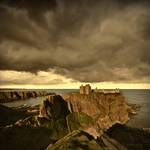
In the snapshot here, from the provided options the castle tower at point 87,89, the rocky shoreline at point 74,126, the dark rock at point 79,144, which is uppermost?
the castle tower at point 87,89

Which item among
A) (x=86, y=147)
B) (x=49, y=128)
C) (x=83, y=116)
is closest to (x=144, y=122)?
(x=83, y=116)

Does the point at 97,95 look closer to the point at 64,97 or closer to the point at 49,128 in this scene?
the point at 64,97

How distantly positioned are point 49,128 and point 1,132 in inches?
706

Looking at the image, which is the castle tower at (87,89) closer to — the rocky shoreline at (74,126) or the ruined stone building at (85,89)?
the ruined stone building at (85,89)

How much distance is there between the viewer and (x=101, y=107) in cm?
8888

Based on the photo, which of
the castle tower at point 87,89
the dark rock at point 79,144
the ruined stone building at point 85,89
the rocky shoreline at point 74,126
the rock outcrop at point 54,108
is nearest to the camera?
the dark rock at point 79,144

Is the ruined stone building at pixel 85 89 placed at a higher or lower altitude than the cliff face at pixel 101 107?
higher

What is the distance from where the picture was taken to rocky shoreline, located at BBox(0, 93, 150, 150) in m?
11.6

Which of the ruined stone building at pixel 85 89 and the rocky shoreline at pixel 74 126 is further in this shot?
the ruined stone building at pixel 85 89

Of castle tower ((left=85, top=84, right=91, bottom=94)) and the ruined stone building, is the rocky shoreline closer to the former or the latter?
castle tower ((left=85, top=84, right=91, bottom=94))

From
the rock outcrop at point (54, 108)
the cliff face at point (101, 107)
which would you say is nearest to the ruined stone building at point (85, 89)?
the cliff face at point (101, 107)

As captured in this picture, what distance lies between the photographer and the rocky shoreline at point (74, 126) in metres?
11.6

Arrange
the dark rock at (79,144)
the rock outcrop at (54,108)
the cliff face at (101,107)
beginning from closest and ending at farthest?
the dark rock at (79,144)
the rock outcrop at (54,108)
the cliff face at (101,107)

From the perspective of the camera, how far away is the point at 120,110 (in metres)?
95.9
